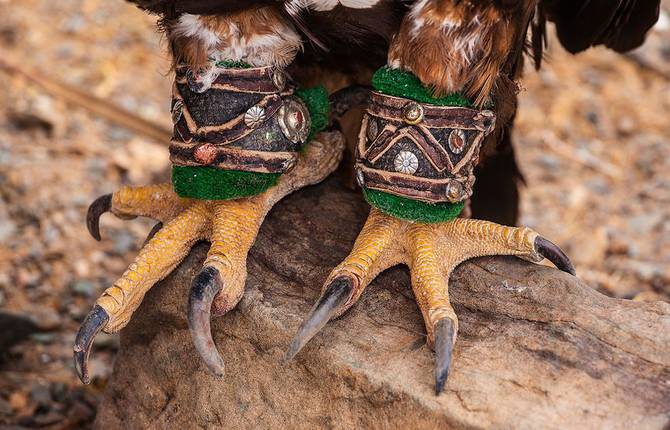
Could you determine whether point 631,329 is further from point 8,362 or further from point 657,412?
point 8,362

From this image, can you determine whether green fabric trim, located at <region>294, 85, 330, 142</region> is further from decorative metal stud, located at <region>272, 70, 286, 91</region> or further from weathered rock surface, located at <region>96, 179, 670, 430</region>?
weathered rock surface, located at <region>96, 179, 670, 430</region>

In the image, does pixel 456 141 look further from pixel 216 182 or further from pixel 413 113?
pixel 216 182

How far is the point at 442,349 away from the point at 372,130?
15.7 inches

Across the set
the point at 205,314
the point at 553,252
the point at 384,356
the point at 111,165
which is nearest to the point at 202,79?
the point at 205,314

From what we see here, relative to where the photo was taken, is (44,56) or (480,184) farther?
(44,56)

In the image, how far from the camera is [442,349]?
4.04ft

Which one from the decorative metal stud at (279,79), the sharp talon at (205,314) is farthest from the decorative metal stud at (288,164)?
the sharp talon at (205,314)

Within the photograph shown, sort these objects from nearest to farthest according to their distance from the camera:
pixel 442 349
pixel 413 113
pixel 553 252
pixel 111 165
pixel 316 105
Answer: pixel 442 349
pixel 413 113
pixel 553 252
pixel 316 105
pixel 111 165

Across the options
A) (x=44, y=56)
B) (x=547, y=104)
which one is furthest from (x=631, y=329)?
(x=44, y=56)

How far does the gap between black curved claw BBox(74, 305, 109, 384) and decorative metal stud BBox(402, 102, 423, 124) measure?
61 cm

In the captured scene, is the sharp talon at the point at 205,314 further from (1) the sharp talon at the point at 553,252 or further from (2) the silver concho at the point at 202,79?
(1) the sharp talon at the point at 553,252

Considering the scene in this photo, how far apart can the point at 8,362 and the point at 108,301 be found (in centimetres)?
86

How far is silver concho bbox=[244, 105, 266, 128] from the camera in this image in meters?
1.41

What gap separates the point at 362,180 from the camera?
142 centimetres
